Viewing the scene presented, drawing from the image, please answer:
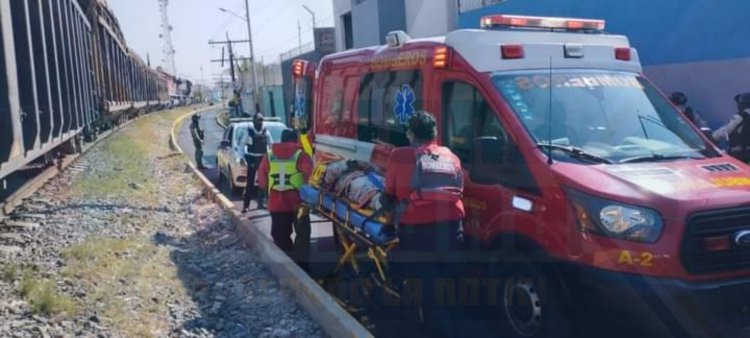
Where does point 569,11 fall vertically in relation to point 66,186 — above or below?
above

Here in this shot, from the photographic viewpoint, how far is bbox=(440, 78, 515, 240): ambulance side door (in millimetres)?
4438

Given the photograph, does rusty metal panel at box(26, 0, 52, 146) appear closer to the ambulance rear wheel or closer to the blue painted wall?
the ambulance rear wheel

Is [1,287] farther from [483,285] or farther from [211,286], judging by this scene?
[483,285]

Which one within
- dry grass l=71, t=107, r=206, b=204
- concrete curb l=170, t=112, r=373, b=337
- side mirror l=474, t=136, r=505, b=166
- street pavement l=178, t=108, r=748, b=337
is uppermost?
side mirror l=474, t=136, r=505, b=166

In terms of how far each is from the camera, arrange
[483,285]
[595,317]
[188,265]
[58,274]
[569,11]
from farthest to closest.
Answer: [569,11] → [188,265] → [58,274] → [483,285] → [595,317]

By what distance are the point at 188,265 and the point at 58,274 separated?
53.7 inches

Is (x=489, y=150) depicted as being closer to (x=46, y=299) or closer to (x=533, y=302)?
(x=533, y=302)

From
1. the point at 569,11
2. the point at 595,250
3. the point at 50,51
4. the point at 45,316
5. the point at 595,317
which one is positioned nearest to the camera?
the point at 595,250

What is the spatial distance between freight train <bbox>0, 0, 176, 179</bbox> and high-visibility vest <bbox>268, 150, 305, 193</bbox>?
2.58 meters

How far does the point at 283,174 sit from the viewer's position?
6.61m

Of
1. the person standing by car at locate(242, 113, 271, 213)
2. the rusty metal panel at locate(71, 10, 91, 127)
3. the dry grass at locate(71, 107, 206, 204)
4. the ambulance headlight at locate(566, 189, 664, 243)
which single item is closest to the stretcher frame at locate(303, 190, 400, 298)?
the ambulance headlight at locate(566, 189, 664, 243)

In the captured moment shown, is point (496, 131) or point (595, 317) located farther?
point (496, 131)

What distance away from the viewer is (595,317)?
4008 millimetres

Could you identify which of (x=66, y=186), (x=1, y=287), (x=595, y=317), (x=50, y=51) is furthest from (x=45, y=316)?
(x=66, y=186)
